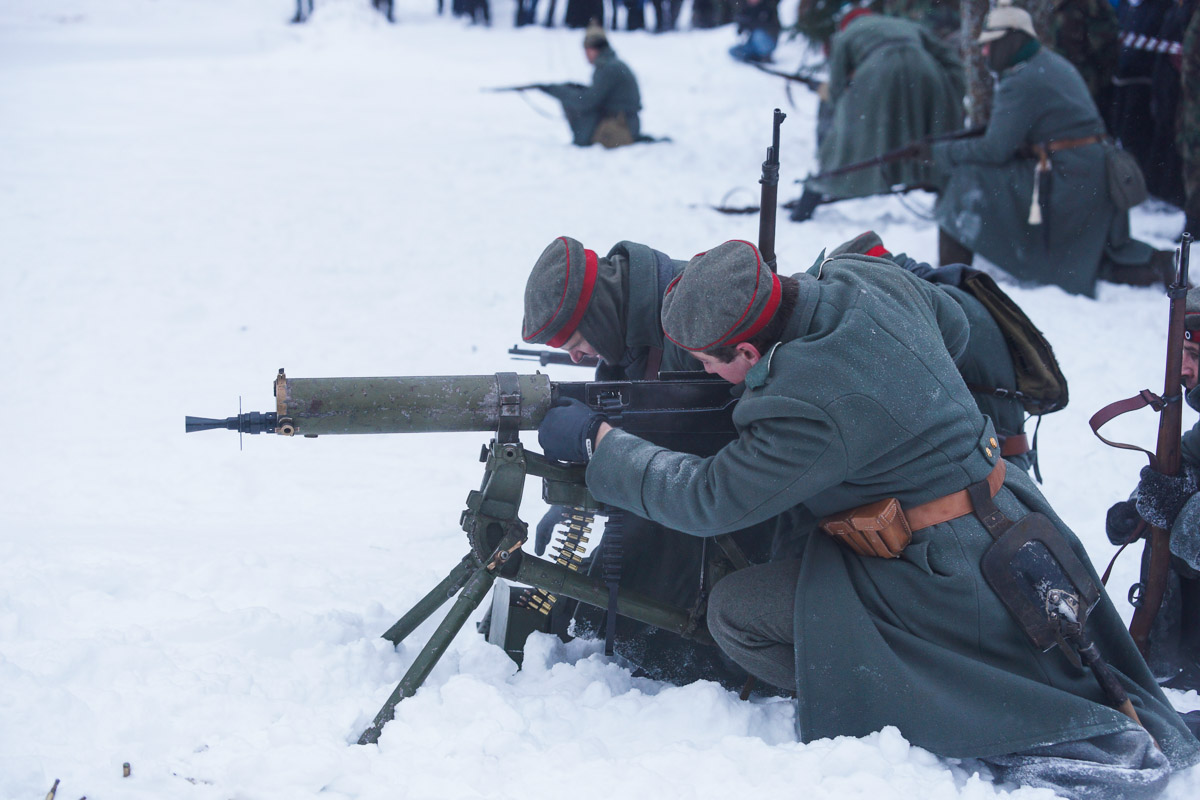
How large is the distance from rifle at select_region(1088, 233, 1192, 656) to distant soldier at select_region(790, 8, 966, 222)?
4.54m

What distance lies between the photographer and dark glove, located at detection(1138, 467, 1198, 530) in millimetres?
2730

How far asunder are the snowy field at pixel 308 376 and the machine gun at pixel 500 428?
0.18 m

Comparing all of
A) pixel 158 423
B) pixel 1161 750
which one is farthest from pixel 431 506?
pixel 1161 750

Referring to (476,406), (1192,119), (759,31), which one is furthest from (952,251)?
(759,31)

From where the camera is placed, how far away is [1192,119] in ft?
21.0

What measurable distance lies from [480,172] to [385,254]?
1.86 meters

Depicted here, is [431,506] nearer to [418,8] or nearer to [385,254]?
[385,254]

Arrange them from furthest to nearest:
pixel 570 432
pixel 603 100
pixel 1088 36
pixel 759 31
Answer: pixel 759 31 < pixel 603 100 < pixel 1088 36 < pixel 570 432

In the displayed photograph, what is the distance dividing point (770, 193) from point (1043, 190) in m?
3.46

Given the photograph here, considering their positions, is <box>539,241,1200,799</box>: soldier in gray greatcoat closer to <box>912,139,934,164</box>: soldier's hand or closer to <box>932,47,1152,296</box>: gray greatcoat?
<box>932,47,1152,296</box>: gray greatcoat

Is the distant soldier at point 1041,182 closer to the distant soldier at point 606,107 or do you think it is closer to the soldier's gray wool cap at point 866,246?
the soldier's gray wool cap at point 866,246

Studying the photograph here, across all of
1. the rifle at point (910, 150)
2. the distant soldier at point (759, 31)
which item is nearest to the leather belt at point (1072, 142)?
the rifle at point (910, 150)

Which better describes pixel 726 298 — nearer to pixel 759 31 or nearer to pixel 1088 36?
pixel 1088 36

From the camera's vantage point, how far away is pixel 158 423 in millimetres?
4441
